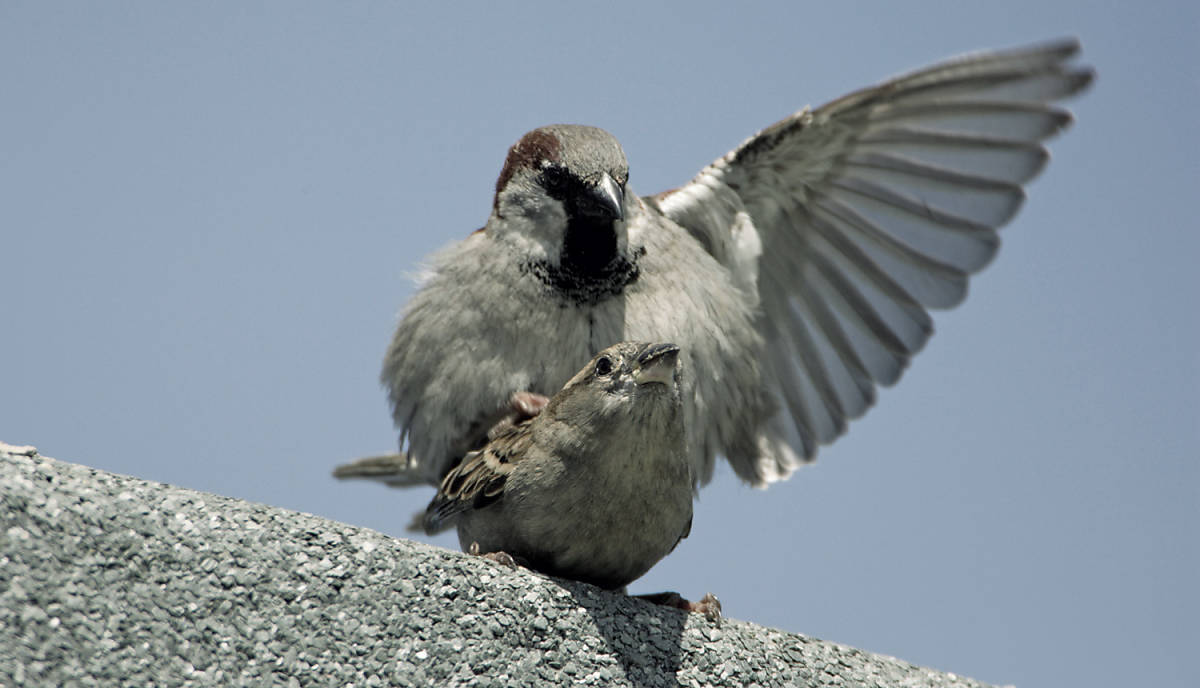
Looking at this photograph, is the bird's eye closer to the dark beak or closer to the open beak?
the open beak

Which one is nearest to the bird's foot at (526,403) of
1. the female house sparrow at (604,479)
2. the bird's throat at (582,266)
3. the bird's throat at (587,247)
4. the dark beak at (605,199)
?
the bird's throat at (582,266)

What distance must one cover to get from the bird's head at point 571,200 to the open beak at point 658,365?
47.7 inches

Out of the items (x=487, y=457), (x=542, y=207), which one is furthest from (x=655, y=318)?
(x=487, y=457)

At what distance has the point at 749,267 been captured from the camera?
534 centimetres

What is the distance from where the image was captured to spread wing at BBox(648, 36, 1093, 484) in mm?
5172

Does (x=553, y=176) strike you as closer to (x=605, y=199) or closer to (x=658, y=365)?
(x=605, y=199)

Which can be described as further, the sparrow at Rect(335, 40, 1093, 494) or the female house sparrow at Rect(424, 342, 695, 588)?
the sparrow at Rect(335, 40, 1093, 494)

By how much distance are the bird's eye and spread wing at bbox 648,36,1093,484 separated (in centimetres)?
174

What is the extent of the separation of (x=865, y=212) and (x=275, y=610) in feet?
11.6

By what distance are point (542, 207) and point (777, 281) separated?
1442 mm

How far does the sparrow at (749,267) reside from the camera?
4562 millimetres

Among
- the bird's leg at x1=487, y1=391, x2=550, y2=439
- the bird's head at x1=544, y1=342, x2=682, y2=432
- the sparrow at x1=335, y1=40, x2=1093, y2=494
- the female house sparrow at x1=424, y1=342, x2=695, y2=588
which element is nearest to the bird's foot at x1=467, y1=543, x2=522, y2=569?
the female house sparrow at x1=424, y1=342, x2=695, y2=588

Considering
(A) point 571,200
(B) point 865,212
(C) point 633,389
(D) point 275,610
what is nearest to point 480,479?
(C) point 633,389

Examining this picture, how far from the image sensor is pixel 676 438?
3383 millimetres
